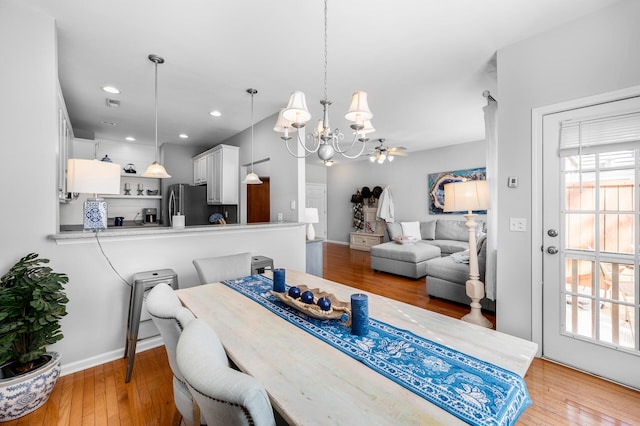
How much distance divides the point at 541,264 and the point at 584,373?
0.83m

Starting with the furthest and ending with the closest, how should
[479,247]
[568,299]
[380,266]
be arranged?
[380,266]
[479,247]
[568,299]

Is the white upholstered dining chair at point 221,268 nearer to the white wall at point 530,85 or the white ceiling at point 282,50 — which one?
the white ceiling at point 282,50

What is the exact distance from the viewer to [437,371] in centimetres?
96

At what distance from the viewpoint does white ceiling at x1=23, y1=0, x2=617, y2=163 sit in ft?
6.60

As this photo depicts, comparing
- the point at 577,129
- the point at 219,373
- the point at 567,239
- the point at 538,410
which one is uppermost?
the point at 577,129

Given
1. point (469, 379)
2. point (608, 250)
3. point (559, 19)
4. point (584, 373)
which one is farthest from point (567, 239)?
point (469, 379)

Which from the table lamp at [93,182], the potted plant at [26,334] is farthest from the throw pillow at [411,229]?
the potted plant at [26,334]

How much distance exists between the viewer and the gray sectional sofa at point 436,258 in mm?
3650

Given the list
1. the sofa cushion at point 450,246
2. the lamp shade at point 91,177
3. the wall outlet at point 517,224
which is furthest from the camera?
the sofa cushion at point 450,246

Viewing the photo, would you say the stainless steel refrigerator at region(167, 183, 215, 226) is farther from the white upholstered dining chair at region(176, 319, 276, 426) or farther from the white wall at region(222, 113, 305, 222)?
the white upholstered dining chair at region(176, 319, 276, 426)

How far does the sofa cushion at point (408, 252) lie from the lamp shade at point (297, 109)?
12.2 feet

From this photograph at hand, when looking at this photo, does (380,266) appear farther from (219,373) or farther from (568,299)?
(219,373)

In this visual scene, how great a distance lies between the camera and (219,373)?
699 mm

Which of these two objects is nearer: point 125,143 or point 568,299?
point 568,299
